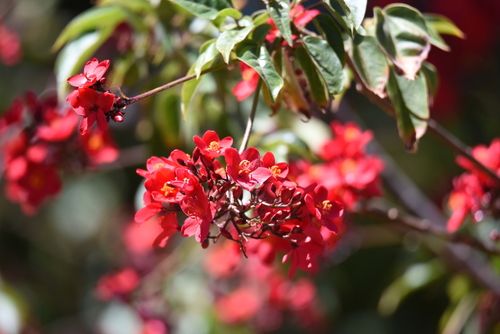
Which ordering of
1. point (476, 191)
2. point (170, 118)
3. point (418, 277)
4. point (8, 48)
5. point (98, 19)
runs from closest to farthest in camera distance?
point (476, 191) < point (98, 19) < point (170, 118) < point (418, 277) < point (8, 48)

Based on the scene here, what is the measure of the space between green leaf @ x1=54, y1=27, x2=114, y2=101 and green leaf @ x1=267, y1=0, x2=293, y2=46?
54 centimetres

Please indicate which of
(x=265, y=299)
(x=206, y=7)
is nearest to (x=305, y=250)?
(x=206, y=7)

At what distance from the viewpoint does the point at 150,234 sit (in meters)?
2.20

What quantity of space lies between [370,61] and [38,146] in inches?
29.4

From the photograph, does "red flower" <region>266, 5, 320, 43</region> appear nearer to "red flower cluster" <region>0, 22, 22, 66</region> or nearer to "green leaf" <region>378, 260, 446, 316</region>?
"green leaf" <region>378, 260, 446, 316</region>

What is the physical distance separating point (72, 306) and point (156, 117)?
178 cm

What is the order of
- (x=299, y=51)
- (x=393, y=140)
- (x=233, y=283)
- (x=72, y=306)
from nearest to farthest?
(x=299, y=51) → (x=233, y=283) → (x=393, y=140) → (x=72, y=306)

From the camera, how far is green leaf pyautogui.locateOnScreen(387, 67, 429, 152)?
0.78 meters

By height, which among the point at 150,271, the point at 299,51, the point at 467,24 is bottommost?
the point at 150,271

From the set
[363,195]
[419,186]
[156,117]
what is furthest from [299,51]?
[419,186]

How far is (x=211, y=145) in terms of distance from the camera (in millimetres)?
674

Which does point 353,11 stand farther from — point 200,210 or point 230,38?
point 200,210

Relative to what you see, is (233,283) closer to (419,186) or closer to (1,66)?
(419,186)

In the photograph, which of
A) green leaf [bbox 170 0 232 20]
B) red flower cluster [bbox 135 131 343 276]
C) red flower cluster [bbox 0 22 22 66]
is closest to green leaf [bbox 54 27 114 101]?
green leaf [bbox 170 0 232 20]
